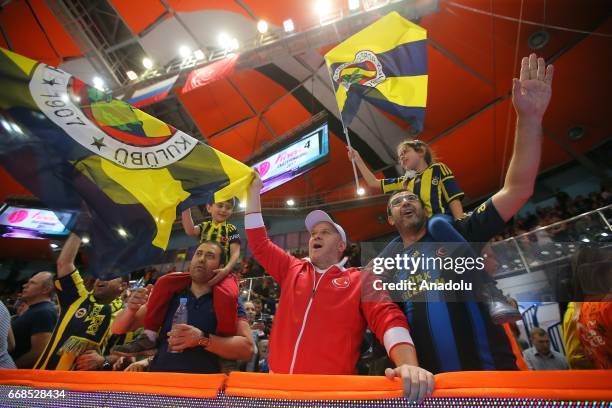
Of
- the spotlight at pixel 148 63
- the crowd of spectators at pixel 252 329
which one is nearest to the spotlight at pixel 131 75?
the spotlight at pixel 148 63

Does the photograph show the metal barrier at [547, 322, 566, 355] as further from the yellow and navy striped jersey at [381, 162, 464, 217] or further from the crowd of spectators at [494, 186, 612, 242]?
the yellow and navy striped jersey at [381, 162, 464, 217]

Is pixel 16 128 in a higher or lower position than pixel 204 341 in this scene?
higher

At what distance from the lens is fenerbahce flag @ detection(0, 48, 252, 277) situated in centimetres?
230

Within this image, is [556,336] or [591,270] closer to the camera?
[591,270]

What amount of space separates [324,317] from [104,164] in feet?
6.25

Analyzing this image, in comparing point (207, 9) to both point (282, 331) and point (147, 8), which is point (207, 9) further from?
point (282, 331)

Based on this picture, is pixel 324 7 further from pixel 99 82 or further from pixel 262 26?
pixel 99 82

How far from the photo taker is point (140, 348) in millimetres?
2188

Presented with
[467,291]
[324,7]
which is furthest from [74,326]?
[324,7]

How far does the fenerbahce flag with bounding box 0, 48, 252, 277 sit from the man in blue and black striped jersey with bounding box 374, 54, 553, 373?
4.64ft

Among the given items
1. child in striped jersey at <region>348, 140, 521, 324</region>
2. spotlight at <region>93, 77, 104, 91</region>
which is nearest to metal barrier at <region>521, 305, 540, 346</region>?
child in striped jersey at <region>348, 140, 521, 324</region>

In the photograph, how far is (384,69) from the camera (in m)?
3.60

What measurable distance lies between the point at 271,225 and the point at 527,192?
13.7 metres

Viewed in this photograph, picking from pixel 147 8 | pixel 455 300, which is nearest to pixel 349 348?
pixel 455 300
